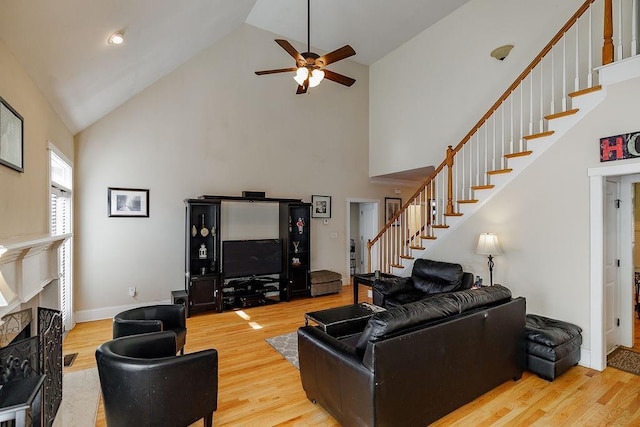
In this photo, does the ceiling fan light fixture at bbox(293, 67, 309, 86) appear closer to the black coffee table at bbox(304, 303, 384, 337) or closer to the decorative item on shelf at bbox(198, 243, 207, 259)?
the black coffee table at bbox(304, 303, 384, 337)

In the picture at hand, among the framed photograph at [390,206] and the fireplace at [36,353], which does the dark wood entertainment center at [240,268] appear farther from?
the fireplace at [36,353]

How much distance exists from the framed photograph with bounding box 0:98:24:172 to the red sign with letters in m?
5.10

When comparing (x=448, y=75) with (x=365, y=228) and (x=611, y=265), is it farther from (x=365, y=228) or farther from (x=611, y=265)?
(x=611, y=265)

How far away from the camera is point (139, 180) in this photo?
17.1 feet

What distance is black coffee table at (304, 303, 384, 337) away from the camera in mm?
3322

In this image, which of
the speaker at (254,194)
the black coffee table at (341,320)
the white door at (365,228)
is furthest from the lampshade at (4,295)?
the white door at (365,228)

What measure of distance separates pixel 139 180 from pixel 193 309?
2295 mm

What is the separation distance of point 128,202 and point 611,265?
6587 mm

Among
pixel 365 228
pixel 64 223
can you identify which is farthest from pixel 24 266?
pixel 365 228

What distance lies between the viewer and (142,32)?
3355 millimetres

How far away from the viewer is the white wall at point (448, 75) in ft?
16.4

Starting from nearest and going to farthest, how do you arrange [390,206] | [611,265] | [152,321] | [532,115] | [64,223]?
[152,321] → [611,265] → [64,223] → [532,115] → [390,206]

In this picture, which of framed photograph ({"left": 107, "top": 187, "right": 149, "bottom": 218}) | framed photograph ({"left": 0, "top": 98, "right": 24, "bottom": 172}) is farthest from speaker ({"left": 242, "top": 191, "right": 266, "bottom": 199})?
framed photograph ({"left": 0, "top": 98, "right": 24, "bottom": 172})

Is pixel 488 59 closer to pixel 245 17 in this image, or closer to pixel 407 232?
pixel 407 232
